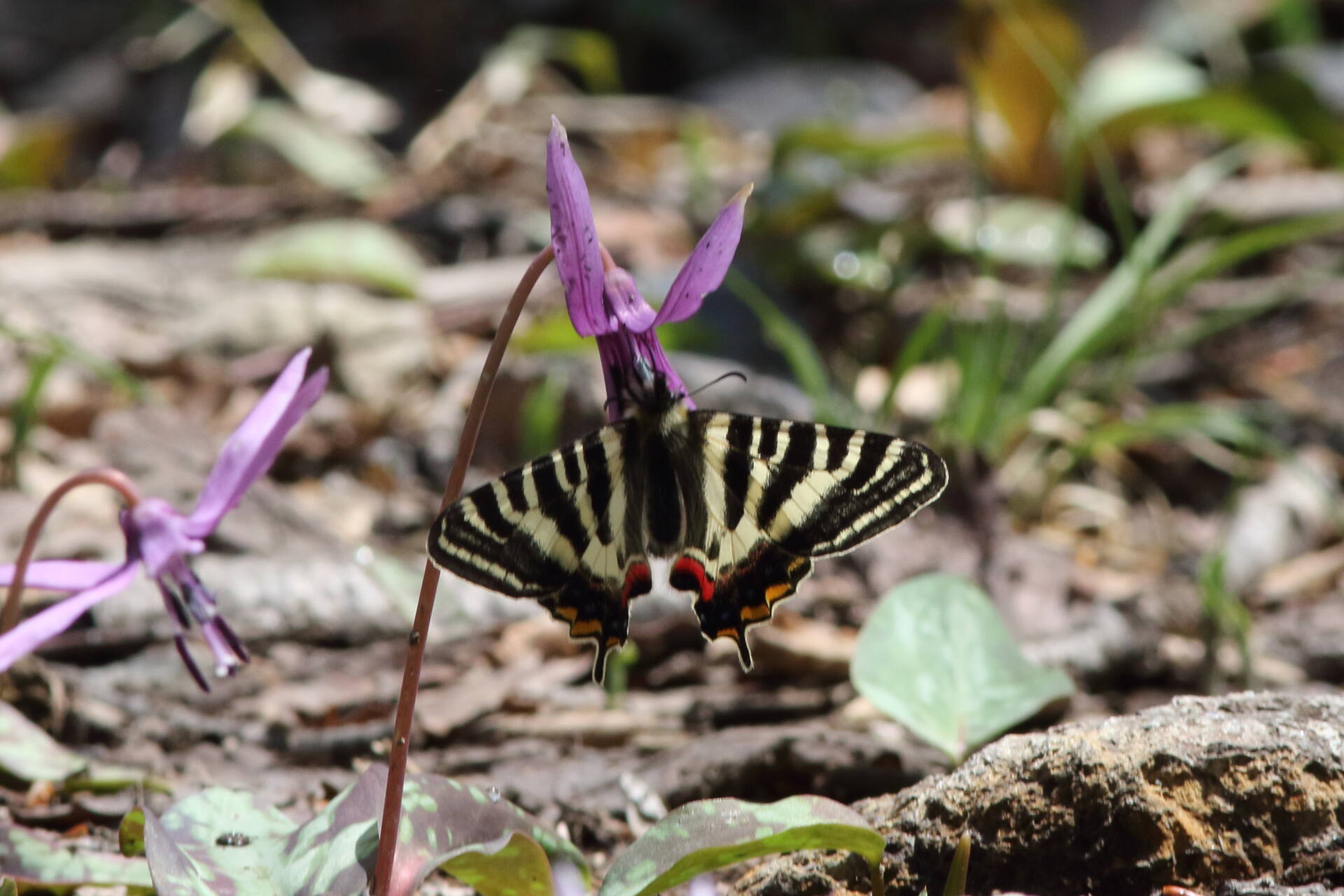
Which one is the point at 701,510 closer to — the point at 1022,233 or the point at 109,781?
the point at 109,781

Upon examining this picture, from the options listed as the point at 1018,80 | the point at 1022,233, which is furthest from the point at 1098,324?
the point at 1018,80

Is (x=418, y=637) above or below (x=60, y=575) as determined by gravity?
below

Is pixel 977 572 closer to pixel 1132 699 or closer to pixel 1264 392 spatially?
pixel 1132 699

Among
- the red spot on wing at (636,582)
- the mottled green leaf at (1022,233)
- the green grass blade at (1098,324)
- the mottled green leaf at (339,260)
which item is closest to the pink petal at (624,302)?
the red spot on wing at (636,582)

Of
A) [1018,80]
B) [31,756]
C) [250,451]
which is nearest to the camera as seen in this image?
[250,451]

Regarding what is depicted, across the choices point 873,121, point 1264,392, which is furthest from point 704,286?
point 873,121

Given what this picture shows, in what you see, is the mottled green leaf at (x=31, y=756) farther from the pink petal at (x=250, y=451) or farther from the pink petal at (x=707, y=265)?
the pink petal at (x=707, y=265)

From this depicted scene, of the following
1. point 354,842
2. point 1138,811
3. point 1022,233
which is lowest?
point 1138,811
